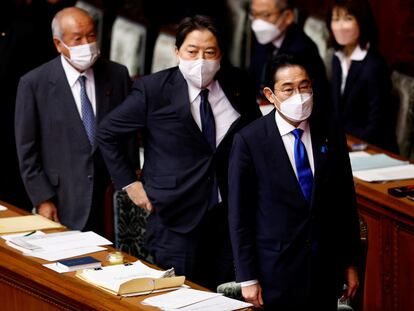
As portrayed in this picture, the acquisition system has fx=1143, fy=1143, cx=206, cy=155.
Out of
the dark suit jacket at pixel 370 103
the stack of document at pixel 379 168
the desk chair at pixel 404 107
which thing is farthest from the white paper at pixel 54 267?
the desk chair at pixel 404 107

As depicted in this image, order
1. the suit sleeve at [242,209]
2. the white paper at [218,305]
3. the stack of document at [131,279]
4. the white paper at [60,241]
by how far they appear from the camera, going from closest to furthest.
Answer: the white paper at [218,305], the stack of document at [131,279], the suit sleeve at [242,209], the white paper at [60,241]

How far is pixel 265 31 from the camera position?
23.8 ft

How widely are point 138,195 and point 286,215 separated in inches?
35.6

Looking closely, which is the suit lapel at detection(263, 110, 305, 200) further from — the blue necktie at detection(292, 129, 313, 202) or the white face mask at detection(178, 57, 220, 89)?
the white face mask at detection(178, 57, 220, 89)

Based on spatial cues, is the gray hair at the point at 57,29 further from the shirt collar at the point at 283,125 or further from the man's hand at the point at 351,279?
the man's hand at the point at 351,279

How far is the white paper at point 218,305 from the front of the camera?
4.02 m

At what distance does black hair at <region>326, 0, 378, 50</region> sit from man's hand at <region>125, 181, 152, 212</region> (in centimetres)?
215

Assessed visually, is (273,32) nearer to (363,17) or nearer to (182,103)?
(363,17)

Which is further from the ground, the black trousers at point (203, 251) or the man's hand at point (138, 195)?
the man's hand at point (138, 195)

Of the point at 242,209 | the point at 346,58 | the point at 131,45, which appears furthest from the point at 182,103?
the point at 131,45

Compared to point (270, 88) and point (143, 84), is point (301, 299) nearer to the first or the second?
point (270, 88)

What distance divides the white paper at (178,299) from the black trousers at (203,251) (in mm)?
712

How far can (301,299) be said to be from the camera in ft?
14.5

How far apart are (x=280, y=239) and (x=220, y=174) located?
0.63m
